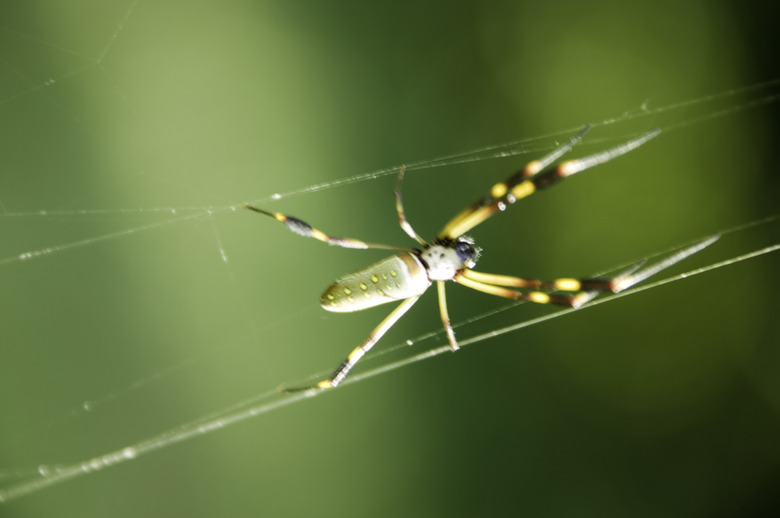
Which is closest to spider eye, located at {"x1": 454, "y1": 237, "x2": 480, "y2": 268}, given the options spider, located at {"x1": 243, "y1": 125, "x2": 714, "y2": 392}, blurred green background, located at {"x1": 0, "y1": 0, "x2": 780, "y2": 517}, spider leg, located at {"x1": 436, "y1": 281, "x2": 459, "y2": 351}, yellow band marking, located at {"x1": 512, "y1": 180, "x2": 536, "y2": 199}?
spider, located at {"x1": 243, "y1": 125, "x2": 714, "y2": 392}

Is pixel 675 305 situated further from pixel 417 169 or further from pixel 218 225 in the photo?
pixel 218 225

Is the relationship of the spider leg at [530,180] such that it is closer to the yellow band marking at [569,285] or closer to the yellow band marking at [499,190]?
the yellow band marking at [499,190]

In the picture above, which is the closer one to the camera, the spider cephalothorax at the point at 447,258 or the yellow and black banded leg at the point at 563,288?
the yellow and black banded leg at the point at 563,288

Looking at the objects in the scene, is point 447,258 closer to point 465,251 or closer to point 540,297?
point 465,251

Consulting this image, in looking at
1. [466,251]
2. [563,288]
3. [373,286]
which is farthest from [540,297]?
[373,286]

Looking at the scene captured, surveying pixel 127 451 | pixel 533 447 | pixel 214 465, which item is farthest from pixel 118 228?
pixel 533 447

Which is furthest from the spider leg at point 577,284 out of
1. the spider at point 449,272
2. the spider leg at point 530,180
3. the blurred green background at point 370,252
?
the blurred green background at point 370,252

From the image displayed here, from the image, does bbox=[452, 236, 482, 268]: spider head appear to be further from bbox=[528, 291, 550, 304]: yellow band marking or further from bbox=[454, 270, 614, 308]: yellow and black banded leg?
bbox=[528, 291, 550, 304]: yellow band marking
